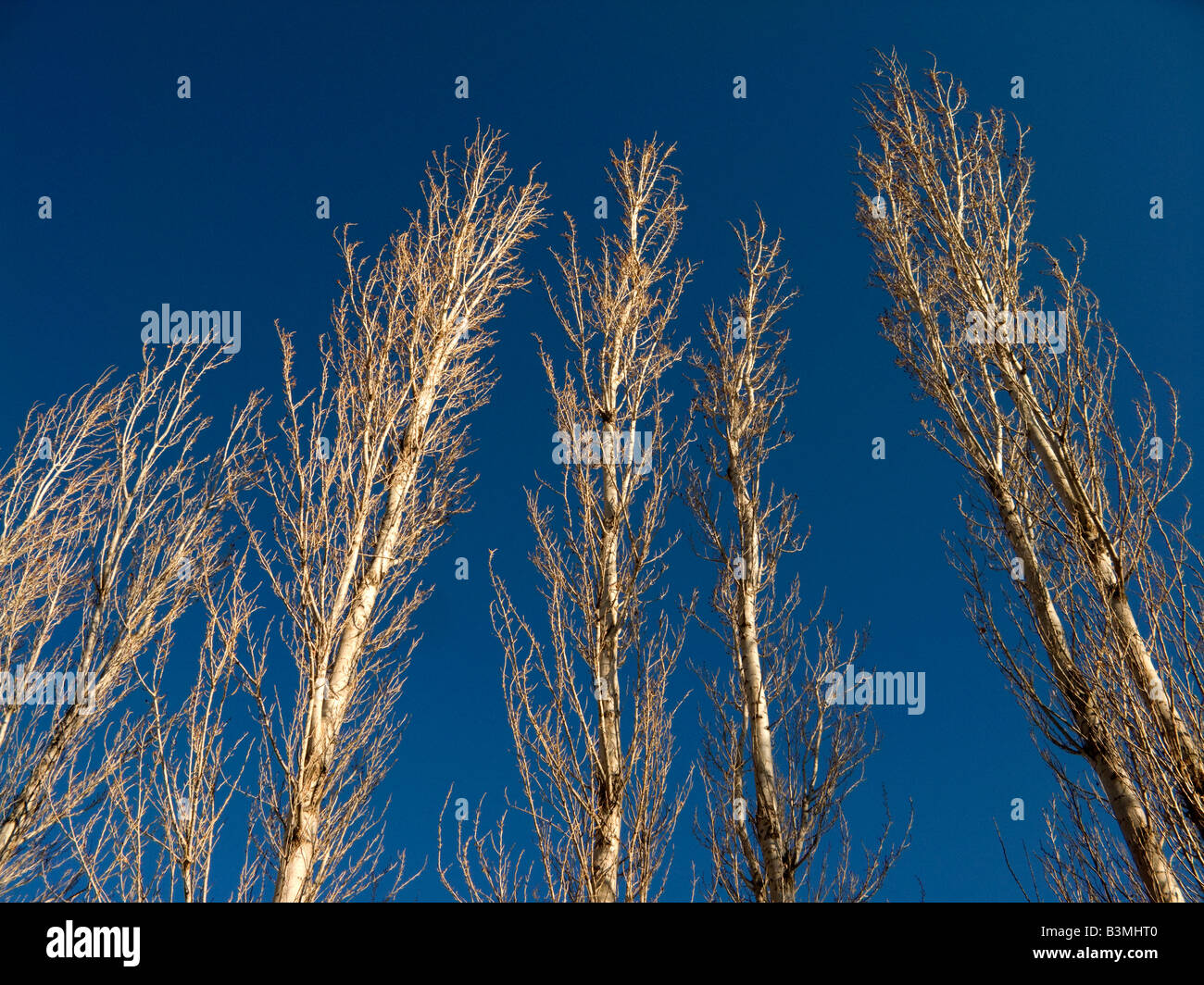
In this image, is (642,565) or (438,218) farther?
(438,218)

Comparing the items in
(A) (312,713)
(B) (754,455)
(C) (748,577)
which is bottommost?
(A) (312,713)

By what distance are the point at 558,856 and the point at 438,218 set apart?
7185mm

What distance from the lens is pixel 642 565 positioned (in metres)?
6.47

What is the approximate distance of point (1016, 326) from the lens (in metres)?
5.85

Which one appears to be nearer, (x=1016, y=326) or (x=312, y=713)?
(x=312, y=713)

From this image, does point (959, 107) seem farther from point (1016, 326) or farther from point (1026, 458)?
point (1026, 458)
